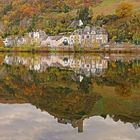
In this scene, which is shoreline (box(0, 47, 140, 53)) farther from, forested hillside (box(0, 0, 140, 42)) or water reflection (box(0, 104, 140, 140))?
water reflection (box(0, 104, 140, 140))

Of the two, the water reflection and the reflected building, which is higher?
the water reflection

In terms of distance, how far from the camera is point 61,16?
521ft

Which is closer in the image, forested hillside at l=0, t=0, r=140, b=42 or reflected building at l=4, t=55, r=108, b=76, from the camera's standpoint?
reflected building at l=4, t=55, r=108, b=76

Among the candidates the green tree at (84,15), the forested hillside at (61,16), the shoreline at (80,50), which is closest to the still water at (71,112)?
the shoreline at (80,50)

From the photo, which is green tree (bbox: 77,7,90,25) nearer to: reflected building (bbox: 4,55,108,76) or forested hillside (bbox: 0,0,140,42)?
forested hillside (bbox: 0,0,140,42)

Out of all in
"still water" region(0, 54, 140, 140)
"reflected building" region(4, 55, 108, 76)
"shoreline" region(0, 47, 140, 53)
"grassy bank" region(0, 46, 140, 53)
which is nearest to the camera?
"still water" region(0, 54, 140, 140)

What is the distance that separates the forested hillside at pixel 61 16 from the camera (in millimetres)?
131188

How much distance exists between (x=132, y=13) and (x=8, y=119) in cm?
12016

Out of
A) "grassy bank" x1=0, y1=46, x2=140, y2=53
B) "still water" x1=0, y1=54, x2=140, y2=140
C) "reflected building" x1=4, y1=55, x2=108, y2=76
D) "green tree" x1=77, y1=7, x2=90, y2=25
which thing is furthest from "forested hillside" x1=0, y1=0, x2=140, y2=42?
"still water" x1=0, y1=54, x2=140, y2=140

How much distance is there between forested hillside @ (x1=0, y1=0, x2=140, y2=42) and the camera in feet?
430

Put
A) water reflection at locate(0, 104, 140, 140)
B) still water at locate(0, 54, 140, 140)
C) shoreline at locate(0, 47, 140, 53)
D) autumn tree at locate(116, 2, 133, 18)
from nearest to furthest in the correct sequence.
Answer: water reflection at locate(0, 104, 140, 140) → still water at locate(0, 54, 140, 140) → shoreline at locate(0, 47, 140, 53) → autumn tree at locate(116, 2, 133, 18)

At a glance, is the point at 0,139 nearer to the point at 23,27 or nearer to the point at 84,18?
the point at 84,18

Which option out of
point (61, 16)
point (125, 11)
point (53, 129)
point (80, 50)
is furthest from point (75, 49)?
point (53, 129)

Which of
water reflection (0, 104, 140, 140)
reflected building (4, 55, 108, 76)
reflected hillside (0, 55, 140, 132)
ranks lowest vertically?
reflected building (4, 55, 108, 76)
